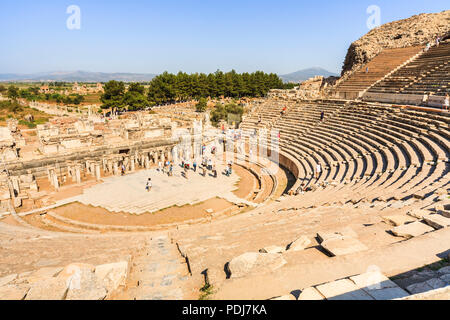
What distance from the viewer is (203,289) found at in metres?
5.14

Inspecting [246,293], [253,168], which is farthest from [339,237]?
[253,168]

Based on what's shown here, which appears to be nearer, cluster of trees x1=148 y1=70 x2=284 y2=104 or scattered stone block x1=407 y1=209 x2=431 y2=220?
scattered stone block x1=407 y1=209 x2=431 y2=220

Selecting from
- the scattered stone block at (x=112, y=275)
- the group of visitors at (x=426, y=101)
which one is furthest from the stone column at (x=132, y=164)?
the group of visitors at (x=426, y=101)

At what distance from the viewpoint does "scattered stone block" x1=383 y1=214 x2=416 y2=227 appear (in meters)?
7.29

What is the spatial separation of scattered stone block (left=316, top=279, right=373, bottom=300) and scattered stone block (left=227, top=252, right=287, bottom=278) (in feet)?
3.92

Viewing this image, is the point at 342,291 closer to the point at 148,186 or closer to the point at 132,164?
the point at 148,186

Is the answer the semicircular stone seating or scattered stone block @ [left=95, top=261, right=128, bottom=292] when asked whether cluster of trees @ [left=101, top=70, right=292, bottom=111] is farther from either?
scattered stone block @ [left=95, top=261, right=128, bottom=292]

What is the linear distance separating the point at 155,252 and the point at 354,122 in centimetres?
2097

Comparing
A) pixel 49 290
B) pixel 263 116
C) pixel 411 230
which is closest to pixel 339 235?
pixel 411 230

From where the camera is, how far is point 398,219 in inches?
293

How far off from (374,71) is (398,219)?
1382 inches

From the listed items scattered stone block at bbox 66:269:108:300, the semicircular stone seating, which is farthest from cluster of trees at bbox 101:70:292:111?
scattered stone block at bbox 66:269:108:300

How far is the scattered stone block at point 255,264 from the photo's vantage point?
521 centimetres

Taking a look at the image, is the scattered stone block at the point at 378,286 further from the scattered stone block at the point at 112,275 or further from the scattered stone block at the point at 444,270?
the scattered stone block at the point at 112,275
